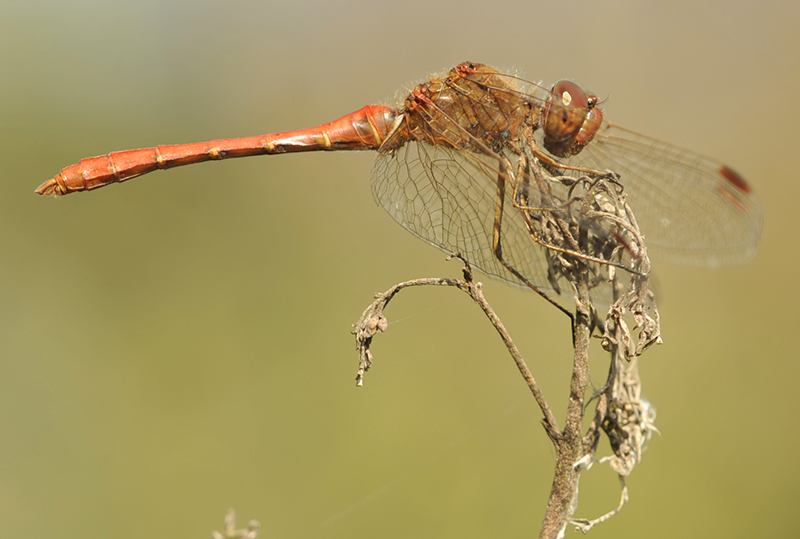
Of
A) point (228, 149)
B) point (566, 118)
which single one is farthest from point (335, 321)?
point (566, 118)

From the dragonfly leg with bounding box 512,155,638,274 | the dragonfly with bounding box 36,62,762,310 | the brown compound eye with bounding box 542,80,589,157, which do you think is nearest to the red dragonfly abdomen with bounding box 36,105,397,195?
the dragonfly with bounding box 36,62,762,310

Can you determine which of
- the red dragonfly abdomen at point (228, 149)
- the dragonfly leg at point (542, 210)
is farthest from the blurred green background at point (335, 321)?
the dragonfly leg at point (542, 210)

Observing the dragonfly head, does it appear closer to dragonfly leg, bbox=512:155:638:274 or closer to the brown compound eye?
the brown compound eye

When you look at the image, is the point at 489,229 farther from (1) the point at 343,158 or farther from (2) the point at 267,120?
(2) the point at 267,120

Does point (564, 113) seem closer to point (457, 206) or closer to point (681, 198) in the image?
point (457, 206)

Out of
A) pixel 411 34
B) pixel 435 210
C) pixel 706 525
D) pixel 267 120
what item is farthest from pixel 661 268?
pixel 267 120

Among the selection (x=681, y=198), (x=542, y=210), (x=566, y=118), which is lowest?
(x=542, y=210)
